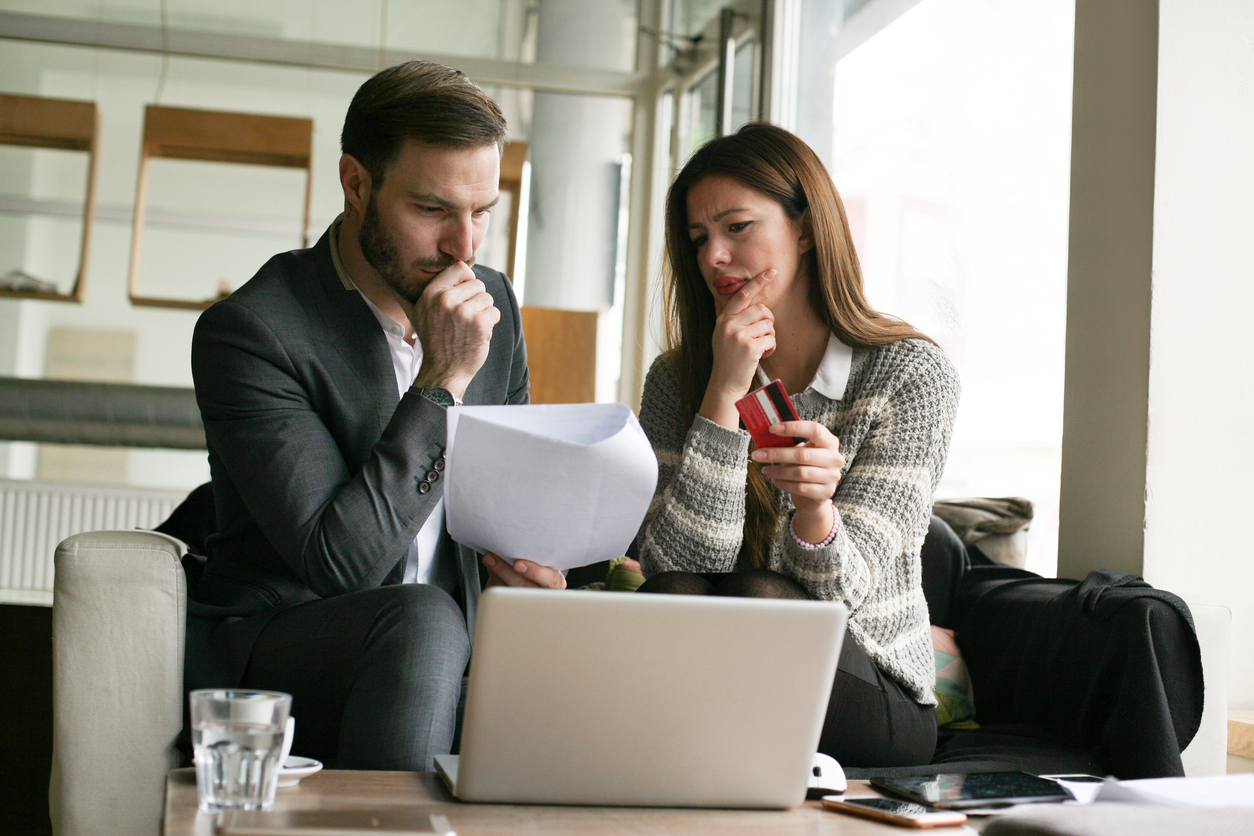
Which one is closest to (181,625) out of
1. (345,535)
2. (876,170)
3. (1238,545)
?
(345,535)

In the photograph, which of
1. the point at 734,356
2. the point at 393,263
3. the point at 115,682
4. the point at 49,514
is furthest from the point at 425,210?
the point at 49,514

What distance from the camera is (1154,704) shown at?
135 centimetres

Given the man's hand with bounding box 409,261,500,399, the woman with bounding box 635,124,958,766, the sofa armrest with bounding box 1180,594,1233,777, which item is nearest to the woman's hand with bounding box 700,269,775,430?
the woman with bounding box 635,124,958,766

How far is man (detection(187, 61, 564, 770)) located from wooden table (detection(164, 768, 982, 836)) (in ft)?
0.94

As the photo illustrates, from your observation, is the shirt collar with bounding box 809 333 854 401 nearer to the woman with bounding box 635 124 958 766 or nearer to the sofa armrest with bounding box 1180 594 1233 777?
the woman with bounding box 635 124 958 766

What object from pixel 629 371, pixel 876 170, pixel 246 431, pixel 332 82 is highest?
pixel 332 82

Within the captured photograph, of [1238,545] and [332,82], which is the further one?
[332,82]

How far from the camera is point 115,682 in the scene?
128 cm

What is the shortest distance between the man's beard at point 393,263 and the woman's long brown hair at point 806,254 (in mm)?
449

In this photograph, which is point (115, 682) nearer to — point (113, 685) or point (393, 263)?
point (113, 685)

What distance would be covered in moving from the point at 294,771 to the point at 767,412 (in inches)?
25.4

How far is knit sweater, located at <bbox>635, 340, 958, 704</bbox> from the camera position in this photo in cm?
145

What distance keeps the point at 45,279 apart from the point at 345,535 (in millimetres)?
3360

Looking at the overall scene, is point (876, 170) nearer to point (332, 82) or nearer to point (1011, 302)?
point (1011, 302)
